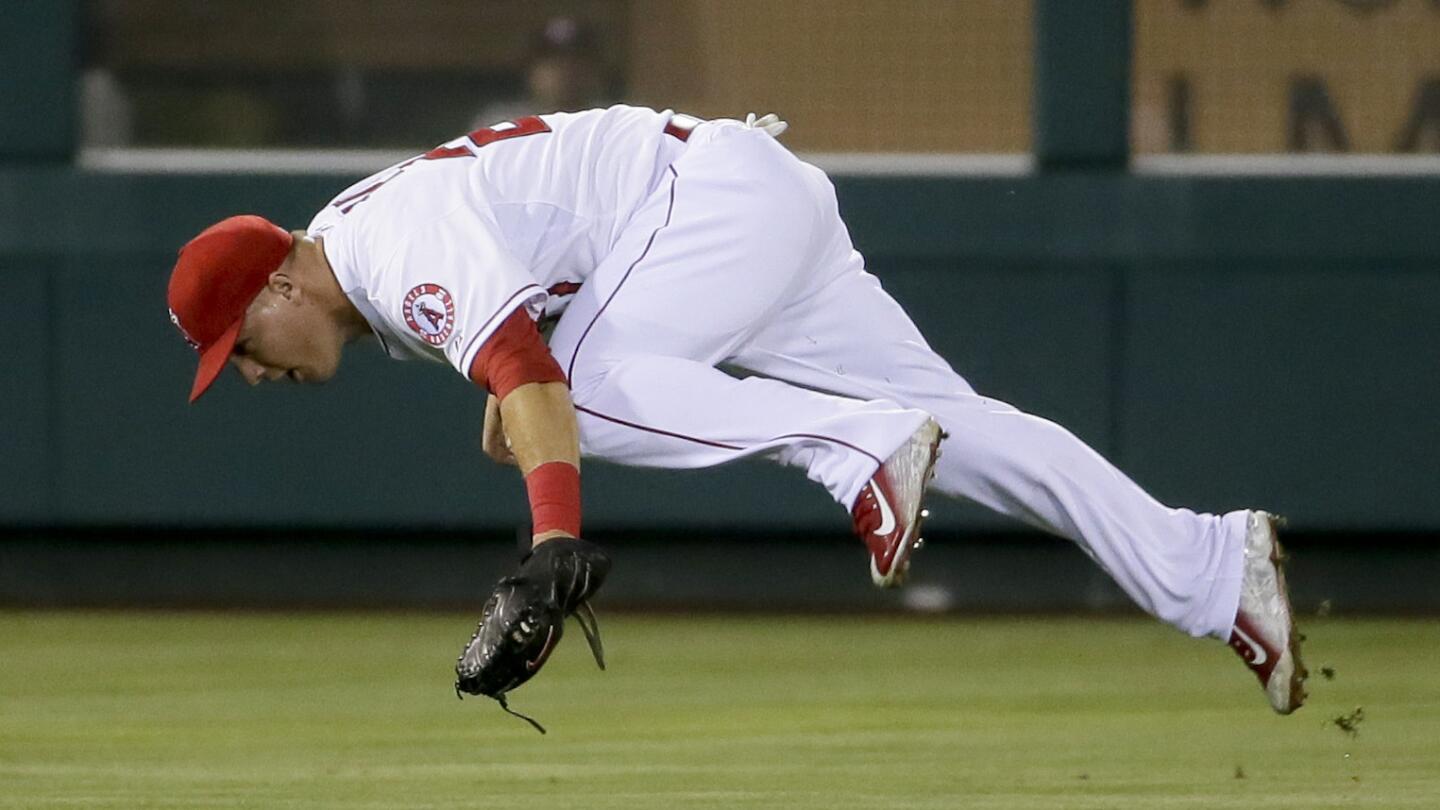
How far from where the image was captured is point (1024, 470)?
4.21m

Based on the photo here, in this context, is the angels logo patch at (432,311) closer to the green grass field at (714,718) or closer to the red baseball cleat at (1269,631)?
the green grass field at (714,718)

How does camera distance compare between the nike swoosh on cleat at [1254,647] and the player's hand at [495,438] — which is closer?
the player's hand at [495,438]

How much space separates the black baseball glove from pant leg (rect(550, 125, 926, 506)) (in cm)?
34

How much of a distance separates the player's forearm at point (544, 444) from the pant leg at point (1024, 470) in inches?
26.2

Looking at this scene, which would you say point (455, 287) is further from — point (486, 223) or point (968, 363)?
point (968, 363)

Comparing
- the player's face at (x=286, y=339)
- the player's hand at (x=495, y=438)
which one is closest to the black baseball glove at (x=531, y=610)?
the player's hand at (x=495, y=438)

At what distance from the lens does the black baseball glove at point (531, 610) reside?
364cm

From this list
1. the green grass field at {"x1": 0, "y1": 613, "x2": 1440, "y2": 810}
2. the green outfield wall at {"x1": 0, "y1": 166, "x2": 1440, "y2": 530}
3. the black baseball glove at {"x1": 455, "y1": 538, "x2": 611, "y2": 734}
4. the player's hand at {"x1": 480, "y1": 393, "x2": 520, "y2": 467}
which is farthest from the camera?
the green outfield wall at {"x1": 0, "y1": 166, "x2": 1440, "y2": 530}

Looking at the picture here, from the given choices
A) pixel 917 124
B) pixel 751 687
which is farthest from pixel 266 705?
pixel 917 124

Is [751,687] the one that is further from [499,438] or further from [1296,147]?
[1296,147]

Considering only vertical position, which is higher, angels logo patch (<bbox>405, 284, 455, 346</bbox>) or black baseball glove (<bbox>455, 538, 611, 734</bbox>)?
angels logo patch (<bbox>405, 284, 455, 346</bbox>)

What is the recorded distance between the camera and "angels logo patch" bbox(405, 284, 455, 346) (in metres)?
3.82

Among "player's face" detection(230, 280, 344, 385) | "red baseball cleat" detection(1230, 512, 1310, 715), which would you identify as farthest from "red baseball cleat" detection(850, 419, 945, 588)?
"player's face" detection(230, 280, 344, 385)

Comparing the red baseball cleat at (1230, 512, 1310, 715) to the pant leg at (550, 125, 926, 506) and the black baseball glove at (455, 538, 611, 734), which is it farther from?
the black baseball glove at (455, 538, 611, 734)
